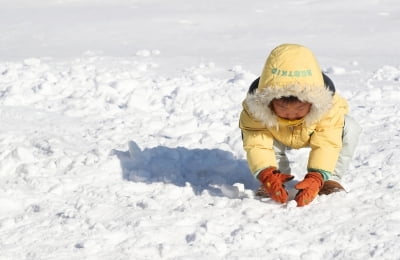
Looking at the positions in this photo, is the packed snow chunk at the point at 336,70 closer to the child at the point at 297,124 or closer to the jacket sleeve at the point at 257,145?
the child at the point at 297,124

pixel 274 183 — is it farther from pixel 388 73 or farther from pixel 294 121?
pixel 388 73

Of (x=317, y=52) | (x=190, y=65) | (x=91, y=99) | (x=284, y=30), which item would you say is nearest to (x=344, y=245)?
(x=91, y=99)

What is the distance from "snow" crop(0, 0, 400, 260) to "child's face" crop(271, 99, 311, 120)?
399 mm

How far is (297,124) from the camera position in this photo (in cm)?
305

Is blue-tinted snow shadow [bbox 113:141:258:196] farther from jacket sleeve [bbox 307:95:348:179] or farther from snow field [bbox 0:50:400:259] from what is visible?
jacket sleeve [bbox 307:95:348:179]

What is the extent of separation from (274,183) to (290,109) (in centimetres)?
34

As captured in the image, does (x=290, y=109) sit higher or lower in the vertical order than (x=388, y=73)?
higher

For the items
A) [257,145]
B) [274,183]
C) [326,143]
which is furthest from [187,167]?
[326,143]

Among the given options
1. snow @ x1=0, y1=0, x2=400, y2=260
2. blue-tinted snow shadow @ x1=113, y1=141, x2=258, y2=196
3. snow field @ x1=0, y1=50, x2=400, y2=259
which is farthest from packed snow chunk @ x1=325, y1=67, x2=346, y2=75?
blue-tinted snow shadow @ x1=113, y1=141, x2=258, y2=196

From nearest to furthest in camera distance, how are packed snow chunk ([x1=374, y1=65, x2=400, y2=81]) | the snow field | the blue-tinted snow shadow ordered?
1. the snow field
2. the blue-tinted snow shadow
3. packed snow chunk ([x1=374, y1=65, x2=400, y2=81])

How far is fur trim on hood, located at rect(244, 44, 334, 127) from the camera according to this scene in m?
2.83

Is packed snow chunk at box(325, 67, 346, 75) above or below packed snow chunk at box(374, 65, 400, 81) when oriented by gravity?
below

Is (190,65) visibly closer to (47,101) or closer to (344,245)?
(47,101)

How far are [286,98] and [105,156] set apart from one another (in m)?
1.22
